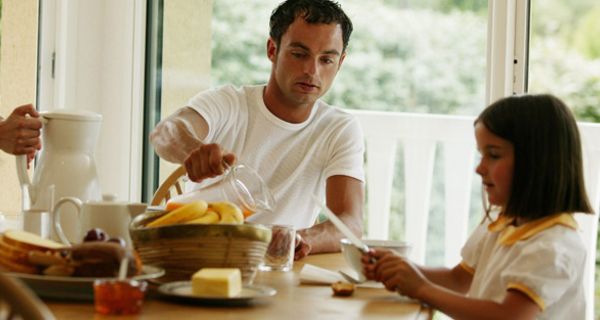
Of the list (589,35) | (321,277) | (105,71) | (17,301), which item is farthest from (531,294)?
(105,71)

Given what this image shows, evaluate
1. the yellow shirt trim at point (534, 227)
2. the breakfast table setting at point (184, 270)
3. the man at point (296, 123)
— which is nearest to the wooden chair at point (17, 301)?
the breakfast table setting at point (184, 270)

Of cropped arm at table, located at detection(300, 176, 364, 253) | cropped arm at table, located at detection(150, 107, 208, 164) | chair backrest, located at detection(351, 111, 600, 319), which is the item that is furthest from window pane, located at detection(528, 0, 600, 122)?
cropped arm at table, located at detection(150, 107, 208, 164)

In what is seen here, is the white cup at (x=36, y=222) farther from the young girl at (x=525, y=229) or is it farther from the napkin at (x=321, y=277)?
the young girl at (x=525, y=229)

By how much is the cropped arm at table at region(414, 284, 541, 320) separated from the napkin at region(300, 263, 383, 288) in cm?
18

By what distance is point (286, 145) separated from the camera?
2541mm

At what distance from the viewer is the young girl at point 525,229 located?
1413mm

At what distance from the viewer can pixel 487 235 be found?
5.52ft

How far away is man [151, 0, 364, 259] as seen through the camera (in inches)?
96.5

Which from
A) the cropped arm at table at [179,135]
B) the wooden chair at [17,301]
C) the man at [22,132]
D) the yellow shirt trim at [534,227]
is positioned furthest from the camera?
the cropped arm at table at [179,135]

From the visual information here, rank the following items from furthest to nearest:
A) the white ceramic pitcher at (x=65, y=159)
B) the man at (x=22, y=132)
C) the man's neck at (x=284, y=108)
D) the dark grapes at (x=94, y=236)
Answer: the man's neck at (x=284, y=108) → the man at (x=22, y=132) → the white ceramic pitcher at (x=65, y=159) → the dark grapes at (x=94, y=236)

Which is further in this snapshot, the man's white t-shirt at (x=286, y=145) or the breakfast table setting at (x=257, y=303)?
the man's white t-shirt at (x=286, y=145)

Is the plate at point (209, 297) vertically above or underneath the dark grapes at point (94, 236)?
underneath

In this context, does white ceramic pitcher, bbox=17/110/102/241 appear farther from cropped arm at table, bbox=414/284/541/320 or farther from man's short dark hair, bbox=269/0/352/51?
man's short dark hair, bbox=269/0/352/51

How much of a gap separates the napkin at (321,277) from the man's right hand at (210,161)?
289 mm
